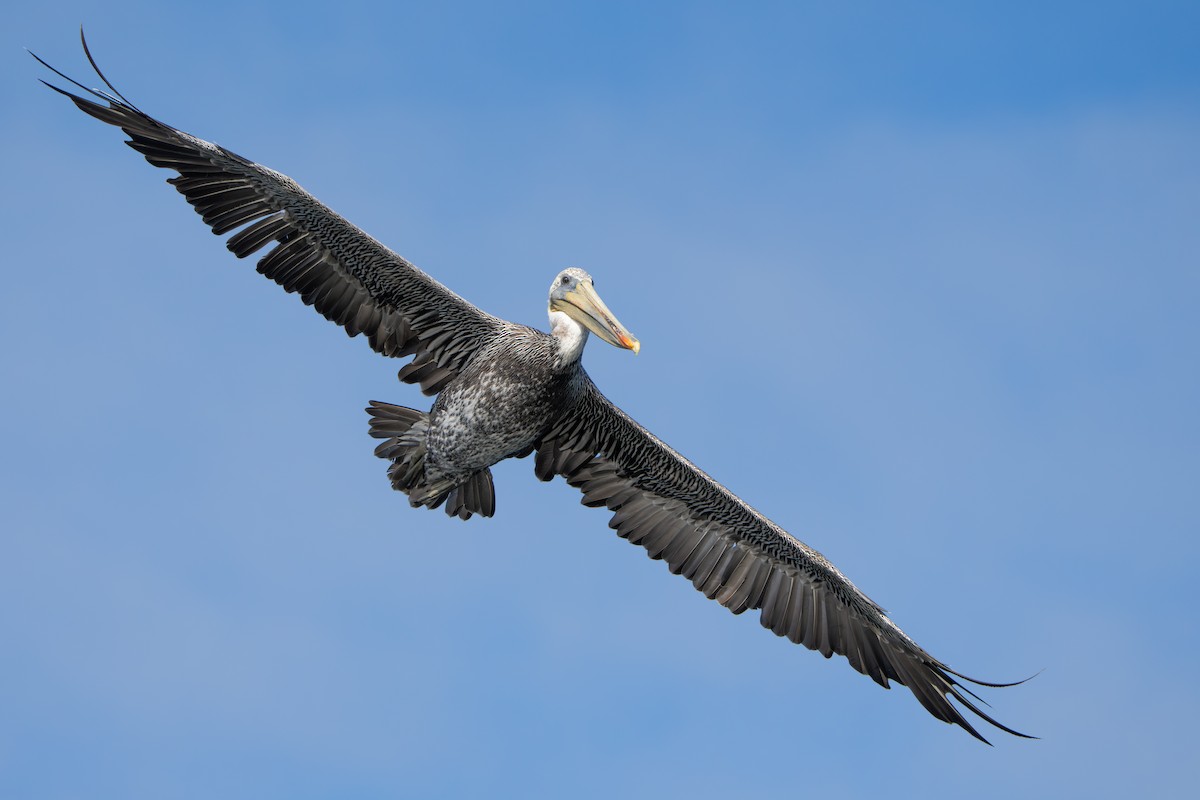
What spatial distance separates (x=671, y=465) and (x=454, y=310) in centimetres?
270

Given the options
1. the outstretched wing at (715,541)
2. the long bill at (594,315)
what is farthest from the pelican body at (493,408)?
the outstretched wing at (715,541)

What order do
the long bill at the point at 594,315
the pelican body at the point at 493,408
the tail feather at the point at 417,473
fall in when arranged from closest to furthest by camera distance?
1. the long bill at the point at 594,315
2. the pelican body at the point at 493,408
3. the tail feather at the point at 417,473

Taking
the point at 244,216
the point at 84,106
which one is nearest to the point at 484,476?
the point at 244,216

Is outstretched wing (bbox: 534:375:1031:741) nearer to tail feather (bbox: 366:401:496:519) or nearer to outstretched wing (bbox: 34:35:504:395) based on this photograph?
tail feather (bbox: 366:401:496:519)

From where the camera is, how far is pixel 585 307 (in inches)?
499

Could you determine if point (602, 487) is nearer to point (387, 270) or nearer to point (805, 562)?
point (805, 562)

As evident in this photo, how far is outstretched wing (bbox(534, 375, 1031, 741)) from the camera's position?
13.5 metres

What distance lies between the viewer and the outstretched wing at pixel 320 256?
1305 cm

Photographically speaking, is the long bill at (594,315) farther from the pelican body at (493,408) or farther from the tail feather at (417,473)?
the tail feather at (417,473)

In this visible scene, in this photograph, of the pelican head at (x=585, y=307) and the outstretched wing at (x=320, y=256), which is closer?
the pelican head at (x=585, y=307)

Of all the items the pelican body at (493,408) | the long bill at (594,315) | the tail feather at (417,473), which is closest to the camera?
the long bill at (594,315)

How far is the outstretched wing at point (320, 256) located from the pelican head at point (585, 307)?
782mm

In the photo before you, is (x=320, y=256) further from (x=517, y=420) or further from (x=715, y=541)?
(x=715, y=541)

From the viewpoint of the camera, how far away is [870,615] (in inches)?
531
